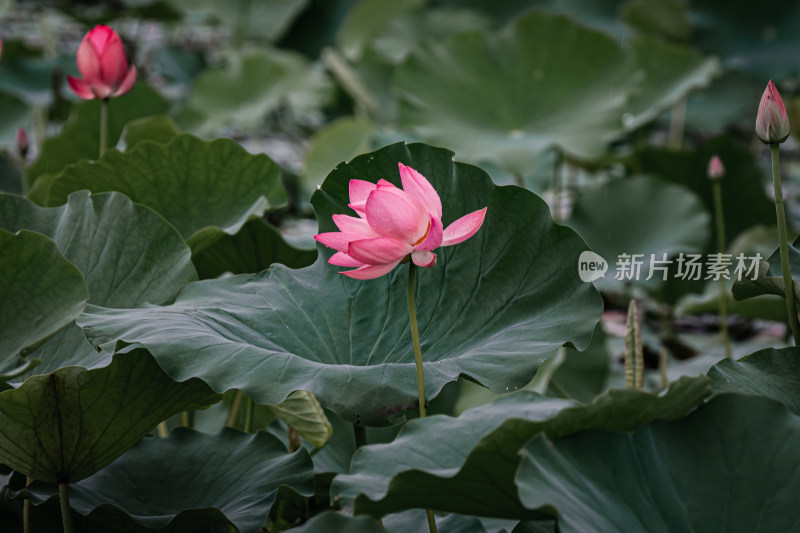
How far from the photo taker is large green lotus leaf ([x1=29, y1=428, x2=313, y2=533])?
2.42 ft

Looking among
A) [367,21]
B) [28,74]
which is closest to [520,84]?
[367,21]

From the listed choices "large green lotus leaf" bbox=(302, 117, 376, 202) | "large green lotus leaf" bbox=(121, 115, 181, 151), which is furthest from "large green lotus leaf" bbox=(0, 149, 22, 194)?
"large green lotus leaf" bbox=(302, 117, 376, 202)

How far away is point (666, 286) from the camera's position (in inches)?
76.4

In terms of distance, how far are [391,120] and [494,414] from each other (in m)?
2.34

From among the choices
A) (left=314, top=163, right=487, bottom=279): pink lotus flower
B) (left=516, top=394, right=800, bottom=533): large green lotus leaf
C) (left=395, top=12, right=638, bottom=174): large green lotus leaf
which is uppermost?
(left=395, top=12, right=638, bottom=174): large green lotus leaf

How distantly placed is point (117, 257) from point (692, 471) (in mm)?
568

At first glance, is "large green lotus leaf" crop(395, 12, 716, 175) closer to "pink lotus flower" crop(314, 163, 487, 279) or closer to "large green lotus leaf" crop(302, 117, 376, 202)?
"large green lotus leaf" crop(302, 117, 376, 202)

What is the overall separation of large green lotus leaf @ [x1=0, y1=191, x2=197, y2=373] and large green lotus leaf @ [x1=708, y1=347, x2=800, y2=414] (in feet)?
1.62

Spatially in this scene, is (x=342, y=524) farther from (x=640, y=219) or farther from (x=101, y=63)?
(x=640, y=219)

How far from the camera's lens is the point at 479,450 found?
56 centimetres

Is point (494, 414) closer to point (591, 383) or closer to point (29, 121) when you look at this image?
point (591, 383)

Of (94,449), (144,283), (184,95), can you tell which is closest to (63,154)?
(144,283)

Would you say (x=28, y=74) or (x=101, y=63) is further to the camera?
(x=28, y=74)

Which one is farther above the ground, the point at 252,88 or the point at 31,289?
the point at 252,88
